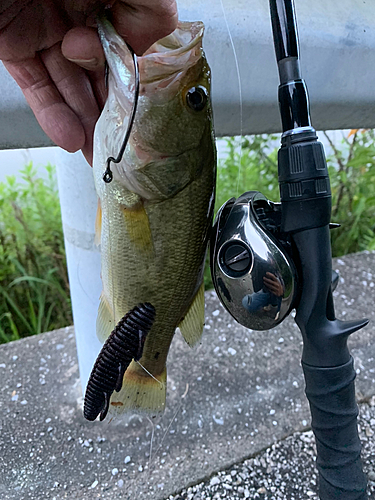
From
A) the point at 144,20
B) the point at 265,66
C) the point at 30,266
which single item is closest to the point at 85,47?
the point at 144,20

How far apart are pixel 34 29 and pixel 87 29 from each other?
21 cm

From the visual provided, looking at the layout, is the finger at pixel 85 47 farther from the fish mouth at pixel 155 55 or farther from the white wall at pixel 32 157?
the white wall at pixel 32 157

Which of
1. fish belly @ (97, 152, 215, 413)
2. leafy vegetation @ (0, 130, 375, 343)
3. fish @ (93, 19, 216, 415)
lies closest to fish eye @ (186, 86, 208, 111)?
fish @ (93, 19, 216, 415)

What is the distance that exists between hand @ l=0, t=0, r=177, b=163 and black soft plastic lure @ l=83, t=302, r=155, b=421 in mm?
476

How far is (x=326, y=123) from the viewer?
4.53ft

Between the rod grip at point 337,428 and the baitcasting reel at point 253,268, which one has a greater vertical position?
the baitcasting reel at point 253,268

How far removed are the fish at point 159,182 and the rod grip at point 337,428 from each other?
0.29m

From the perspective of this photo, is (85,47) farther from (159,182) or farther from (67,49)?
(159,182)

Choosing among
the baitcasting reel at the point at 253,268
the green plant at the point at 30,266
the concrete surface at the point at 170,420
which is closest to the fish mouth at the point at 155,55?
the baitcasting reel at the point at 253,268

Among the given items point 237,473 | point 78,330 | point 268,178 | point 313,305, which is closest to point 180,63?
point 313,305

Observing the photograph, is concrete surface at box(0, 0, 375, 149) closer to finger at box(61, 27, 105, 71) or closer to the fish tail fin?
finger at box(61, 27, 105, 71)

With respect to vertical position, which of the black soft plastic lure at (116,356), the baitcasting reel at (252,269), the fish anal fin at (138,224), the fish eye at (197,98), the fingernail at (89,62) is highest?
the fingernail at (89,62)

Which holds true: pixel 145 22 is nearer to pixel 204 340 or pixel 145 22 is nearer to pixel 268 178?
pixel 204 340

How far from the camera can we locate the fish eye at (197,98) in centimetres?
82
